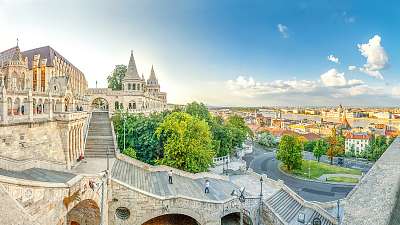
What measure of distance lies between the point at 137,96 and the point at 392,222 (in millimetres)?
47609

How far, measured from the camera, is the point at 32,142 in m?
22.2

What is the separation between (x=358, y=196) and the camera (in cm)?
1522

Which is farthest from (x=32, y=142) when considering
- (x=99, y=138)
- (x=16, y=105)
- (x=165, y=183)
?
(x=99, y=138)

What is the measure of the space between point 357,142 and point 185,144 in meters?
76.8

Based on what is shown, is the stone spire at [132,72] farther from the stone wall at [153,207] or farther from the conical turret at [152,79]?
the stone wall at [153,207]

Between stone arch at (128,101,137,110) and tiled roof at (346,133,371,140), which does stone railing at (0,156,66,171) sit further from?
tiled roof at (346,133,371,140)

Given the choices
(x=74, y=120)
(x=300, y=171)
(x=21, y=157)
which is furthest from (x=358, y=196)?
(x=300, y=171)

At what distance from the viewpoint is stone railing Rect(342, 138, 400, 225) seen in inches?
496

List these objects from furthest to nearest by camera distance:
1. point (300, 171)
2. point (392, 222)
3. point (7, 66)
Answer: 1. point (300, 171)
2. point (7, 66)
3. point (392, 222)

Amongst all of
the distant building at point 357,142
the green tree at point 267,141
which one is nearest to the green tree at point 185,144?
the green tree at point 267,141

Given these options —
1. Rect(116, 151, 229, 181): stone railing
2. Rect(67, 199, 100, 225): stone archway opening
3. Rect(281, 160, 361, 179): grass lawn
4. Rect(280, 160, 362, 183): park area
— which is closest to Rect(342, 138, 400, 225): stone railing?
Rect(67, 199, 100, 225): stone archway opening

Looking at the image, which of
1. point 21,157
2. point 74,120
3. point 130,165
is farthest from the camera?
point 130,165

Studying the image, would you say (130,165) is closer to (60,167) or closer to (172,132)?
(172,132)

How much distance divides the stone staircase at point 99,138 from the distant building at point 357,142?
243ft
